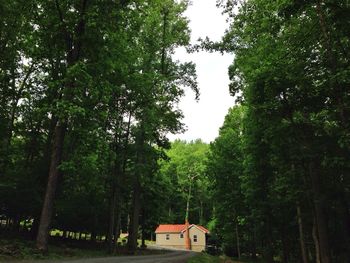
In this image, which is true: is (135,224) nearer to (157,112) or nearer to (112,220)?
(112,220)

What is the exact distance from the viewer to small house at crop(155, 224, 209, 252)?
6562cm

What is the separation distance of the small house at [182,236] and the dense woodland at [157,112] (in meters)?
27.7

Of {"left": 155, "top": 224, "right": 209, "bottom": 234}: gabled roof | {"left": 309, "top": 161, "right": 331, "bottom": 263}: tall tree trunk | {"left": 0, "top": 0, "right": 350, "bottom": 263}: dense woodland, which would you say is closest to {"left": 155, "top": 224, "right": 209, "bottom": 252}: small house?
{"left": 155, "top": 224, "right": 209, "bottom": 234}: gabled roof

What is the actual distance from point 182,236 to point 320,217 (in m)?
52.8

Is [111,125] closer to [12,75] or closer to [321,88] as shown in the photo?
[12,75]

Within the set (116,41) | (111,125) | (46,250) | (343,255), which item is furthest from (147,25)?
(343,255)

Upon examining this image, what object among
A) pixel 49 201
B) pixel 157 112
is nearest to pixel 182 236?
pixel 157 112

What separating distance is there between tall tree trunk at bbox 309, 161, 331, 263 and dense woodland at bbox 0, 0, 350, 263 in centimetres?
7

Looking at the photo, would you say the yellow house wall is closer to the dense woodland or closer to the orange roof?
the orange roof

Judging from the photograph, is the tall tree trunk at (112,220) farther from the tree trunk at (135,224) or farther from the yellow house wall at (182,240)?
the yellow house wall at (182,240)

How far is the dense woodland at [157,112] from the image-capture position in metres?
14.3

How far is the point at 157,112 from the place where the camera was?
32.3 metres

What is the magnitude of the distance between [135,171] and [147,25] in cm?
1244

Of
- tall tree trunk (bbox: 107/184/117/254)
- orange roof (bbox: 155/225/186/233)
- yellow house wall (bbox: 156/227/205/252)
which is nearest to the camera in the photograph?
tall tree trunk (bbox: 107/184/117/254)
